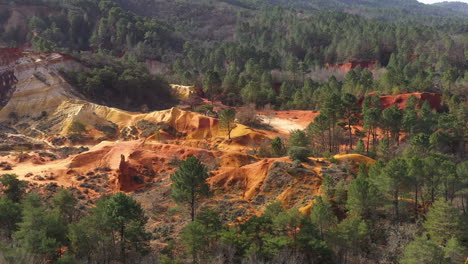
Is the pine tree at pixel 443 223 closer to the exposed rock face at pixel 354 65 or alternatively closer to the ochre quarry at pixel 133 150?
the ochre quarry at pixel 133 150

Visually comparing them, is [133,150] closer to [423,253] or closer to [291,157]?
[291,157]

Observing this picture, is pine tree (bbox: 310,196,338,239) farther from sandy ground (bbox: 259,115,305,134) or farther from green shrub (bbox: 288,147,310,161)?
sandy ground (bbox: 259,115,305,134)

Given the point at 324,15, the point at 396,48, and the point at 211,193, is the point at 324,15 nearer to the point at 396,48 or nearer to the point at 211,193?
the point at 396,48

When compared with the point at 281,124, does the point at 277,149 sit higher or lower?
higher

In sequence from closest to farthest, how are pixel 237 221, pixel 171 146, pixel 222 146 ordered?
pixel 237 221 < pixel 171 146 < pixel 222 146

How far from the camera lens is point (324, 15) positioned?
171625mm

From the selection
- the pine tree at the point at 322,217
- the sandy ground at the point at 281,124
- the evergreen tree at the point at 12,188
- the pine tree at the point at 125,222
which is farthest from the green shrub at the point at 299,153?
the evergreen tree at the point at 12,188

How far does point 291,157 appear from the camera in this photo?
39.4m

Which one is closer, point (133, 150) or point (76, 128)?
point (133, 150)

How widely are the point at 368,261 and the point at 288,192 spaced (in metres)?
9.46

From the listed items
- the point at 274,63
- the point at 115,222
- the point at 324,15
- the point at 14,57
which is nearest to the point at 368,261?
the point at 115,222

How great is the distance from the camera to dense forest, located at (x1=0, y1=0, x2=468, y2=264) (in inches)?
1071

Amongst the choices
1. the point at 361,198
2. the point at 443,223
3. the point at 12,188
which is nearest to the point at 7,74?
the point at 12,188

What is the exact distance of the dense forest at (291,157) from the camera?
89.2 feet
